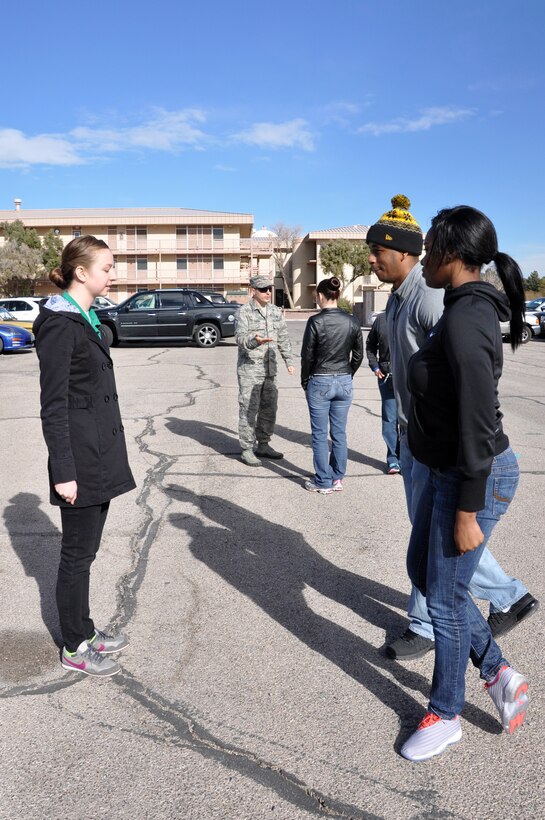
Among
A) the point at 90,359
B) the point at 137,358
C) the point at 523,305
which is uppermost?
the point at 523,305

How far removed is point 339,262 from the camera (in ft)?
208

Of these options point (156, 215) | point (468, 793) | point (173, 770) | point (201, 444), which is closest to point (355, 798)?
point (468, 793)

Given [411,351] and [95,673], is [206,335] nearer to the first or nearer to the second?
[411,351]

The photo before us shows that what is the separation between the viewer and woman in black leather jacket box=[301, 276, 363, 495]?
20.5 feet

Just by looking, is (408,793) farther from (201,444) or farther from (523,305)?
(201,444)

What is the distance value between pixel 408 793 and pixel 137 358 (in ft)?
56.0

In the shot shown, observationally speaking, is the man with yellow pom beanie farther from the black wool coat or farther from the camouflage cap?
the camouflage cap

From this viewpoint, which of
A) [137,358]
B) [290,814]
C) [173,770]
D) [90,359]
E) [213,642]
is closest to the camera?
[290,814]

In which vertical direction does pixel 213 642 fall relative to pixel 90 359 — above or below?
below

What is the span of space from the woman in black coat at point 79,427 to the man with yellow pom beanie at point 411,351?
4.40 feet

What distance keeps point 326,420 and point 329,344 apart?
705mm

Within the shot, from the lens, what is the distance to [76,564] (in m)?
3.20

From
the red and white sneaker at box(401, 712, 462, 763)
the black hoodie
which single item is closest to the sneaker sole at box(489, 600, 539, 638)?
the red and white sneaker at box(401, 712, 462, 763)

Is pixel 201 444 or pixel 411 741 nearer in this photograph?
pixel 411 741
